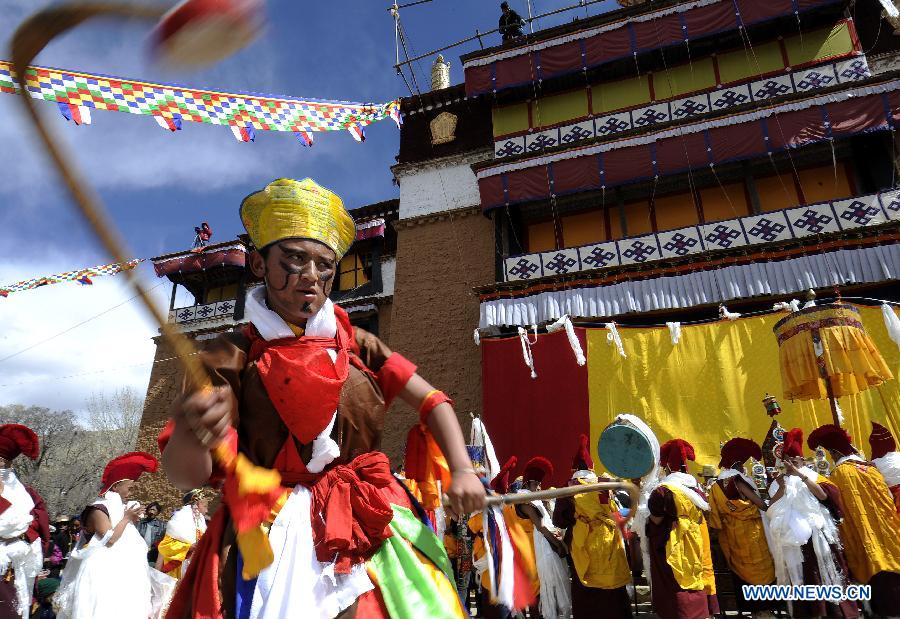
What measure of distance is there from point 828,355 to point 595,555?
4.23 meters

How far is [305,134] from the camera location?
8727 mm

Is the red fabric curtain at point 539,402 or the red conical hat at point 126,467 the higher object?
the red fabric curtain at point 539,402

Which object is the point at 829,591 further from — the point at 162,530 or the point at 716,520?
the point at 162,530

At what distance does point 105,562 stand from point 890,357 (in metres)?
11.3

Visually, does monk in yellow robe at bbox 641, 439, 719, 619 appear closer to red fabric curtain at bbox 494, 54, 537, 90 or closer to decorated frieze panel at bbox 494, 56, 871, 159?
decorated frieze panel at bbox 494, 56, 871, 159

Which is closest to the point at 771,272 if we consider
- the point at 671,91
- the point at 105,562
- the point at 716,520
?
the point at 671,91

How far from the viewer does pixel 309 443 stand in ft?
5.77

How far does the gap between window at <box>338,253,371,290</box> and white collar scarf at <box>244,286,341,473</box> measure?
1625cm

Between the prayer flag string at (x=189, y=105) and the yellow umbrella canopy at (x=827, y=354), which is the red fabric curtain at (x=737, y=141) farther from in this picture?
the prayer flag string at (x=189, y=105)

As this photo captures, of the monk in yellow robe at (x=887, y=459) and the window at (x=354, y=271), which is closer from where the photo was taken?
the monk in yellow robe at (x=887, y=459)

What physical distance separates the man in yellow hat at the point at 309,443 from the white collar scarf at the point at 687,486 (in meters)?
4.37

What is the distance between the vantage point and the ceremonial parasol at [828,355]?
7.21m

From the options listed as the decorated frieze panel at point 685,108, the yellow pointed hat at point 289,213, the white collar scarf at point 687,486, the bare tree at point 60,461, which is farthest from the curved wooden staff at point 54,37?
the bare tree at point 60,461

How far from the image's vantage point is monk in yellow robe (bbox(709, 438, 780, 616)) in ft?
18.8
